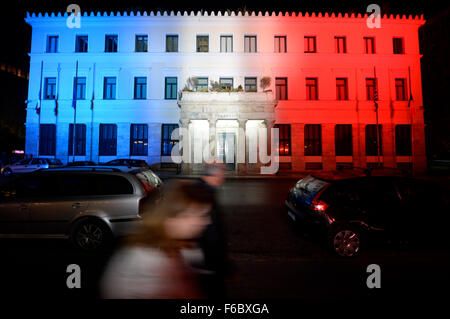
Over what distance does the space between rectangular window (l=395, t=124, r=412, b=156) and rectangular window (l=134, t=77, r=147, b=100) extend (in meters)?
26.2

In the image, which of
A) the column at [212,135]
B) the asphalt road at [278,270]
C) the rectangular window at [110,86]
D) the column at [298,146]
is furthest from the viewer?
the rectangular window at [110,86]

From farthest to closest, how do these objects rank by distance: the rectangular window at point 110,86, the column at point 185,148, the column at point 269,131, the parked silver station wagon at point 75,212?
the rectangular window at point 110,86 → the column at point 185,148 → the column at point 269,131 → the parked silver station wagon at point 75,212

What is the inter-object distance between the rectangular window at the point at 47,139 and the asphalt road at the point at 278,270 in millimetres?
23223

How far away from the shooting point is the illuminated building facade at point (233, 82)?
78.2 ft

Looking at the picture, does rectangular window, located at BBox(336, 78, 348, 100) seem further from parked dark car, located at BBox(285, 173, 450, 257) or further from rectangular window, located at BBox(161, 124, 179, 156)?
parked dark car, located at BBox(285, 173, 450, 257)

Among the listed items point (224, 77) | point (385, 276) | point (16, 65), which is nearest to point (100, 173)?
point (385, 276)

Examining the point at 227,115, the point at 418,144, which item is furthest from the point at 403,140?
the point at 227,115

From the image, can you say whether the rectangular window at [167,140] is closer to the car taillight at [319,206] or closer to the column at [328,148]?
the column at [328,148]

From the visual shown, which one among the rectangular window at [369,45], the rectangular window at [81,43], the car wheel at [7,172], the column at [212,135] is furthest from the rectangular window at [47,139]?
the rectangular window at [369,45]

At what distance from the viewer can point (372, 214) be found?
4.86 metres

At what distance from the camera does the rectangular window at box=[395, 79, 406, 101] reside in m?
24.5
